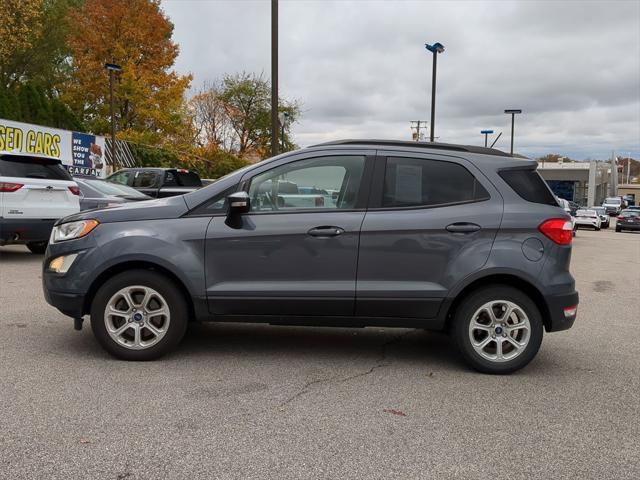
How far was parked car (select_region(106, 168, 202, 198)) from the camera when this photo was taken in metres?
16.3

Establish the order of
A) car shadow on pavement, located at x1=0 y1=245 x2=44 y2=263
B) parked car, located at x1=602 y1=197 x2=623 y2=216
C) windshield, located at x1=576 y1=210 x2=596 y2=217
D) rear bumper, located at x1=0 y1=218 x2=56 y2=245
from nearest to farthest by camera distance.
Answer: rear bumper, located at x1=0 y1=218 x2=56 y2=245
car shadow on pavement, located at x1=0 y1=245 x2=44 y2=263
windshield, located at x1=576 y1=210 x2=596 y2=217
parked car, located at x1=602 y1=197 x2=623 y2=216

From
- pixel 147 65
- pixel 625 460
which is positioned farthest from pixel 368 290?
pixel 147 65

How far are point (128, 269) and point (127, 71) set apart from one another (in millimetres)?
31361

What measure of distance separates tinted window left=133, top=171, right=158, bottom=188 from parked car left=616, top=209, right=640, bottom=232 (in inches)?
1238

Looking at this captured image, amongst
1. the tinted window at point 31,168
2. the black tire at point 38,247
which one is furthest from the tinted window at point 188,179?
the tinted window at point 31,168

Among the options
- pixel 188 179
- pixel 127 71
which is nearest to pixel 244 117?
pixel 127 71

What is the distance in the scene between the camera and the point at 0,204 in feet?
32.6

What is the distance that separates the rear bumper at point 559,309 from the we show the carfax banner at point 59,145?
18.0 meters

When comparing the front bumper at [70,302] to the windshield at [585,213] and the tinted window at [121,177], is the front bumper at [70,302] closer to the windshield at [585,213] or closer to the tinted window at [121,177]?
the tinted window at [121,177]

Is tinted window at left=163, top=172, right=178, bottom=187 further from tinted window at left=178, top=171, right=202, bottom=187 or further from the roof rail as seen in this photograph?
the roof rail

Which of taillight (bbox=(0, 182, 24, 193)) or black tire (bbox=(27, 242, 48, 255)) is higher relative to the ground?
taillight (bbox=(0, 182, 24, 193))

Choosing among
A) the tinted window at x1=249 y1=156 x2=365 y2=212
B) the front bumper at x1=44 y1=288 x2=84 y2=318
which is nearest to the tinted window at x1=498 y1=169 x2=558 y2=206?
the tinted window at x1=249 y1=156 x2=365 y2=212

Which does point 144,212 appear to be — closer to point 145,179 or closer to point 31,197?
point 31,197

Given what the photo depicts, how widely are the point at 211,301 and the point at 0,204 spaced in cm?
658
